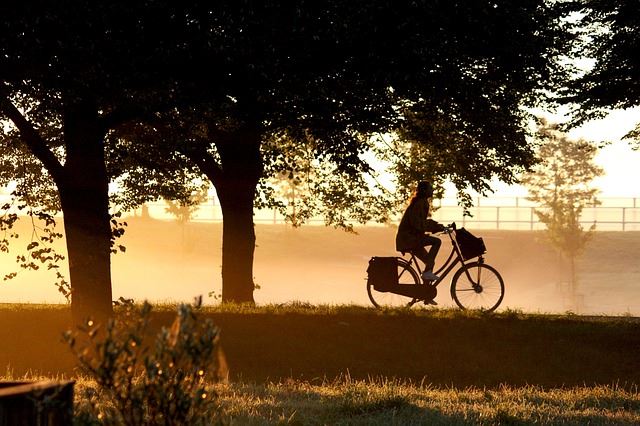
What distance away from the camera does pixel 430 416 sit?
8734mm

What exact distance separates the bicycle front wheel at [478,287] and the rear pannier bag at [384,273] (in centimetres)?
116

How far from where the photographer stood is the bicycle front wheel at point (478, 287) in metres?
17.7

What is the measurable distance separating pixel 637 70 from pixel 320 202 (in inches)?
382

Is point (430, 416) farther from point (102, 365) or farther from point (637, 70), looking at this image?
point (637, 70)

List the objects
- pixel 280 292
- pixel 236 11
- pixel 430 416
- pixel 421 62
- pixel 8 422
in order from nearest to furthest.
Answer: pixel 8 422
pixel 430 416
pixel 236 11
pixel 421 62
pixel 280 292

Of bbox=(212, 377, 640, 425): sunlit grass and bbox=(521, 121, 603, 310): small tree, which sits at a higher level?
bbox=(521, 121, 603, 310): small tree

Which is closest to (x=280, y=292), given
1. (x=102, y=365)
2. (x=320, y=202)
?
(x=320, y=202)

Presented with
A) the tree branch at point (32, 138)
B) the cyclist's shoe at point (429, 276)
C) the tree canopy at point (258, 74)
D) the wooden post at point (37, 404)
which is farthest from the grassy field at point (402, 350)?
the wooden post at point (37, 404)

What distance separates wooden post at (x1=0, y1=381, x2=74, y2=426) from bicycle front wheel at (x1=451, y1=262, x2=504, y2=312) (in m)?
13.4

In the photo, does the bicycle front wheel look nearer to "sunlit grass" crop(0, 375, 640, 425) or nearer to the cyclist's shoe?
the cyclist's shoe

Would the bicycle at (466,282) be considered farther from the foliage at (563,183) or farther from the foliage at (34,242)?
the foliage at (563,183)

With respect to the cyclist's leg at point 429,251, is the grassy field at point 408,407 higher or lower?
lower

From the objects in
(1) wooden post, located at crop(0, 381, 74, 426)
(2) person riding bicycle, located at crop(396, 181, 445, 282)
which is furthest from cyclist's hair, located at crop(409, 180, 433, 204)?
(1) wooden post, located at crop(0, 381, 74, 426)

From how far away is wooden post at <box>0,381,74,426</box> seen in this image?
15.1ft
